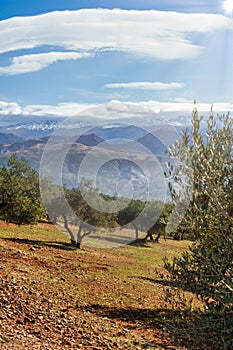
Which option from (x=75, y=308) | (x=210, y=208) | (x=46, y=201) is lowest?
(x=75, y=308)

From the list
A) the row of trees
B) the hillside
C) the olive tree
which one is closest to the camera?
the olive tree

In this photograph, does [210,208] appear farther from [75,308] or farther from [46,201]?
[46,201]

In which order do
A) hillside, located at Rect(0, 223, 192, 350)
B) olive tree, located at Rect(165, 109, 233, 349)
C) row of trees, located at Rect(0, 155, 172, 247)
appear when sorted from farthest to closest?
row of trees, located at Rect(0, 155, 172, 247) < hillside, located at Rect(0, 223, 192, 350) < olive tree, located at Rect(165, 109, 233, 349)

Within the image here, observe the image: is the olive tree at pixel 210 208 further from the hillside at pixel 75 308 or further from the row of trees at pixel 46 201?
the row of trees at pixel 46 201

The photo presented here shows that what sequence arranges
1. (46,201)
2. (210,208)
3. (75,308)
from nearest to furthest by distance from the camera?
(210,208)
(75,308)
(46,201)

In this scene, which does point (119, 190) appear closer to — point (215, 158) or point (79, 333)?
point (79, 333)

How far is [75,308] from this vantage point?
18500 millimetres

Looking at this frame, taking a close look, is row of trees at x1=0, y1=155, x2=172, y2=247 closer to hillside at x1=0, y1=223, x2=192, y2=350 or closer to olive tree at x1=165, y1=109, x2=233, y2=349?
hillside at x1=0, y1=223, x2=192, y2=350

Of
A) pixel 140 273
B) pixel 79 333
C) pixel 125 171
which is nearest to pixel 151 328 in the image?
pixel 79 333

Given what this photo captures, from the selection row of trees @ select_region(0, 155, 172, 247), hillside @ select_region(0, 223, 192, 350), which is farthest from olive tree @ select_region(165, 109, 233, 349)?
row of trees @ select_region(0, 155, 172, 247)

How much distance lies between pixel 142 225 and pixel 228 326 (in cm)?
7216

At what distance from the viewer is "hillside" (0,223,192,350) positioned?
46.4 ft

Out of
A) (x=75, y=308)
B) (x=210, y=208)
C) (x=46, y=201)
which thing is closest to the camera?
(x=210, y=208)

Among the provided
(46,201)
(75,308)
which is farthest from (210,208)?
(46,201)
